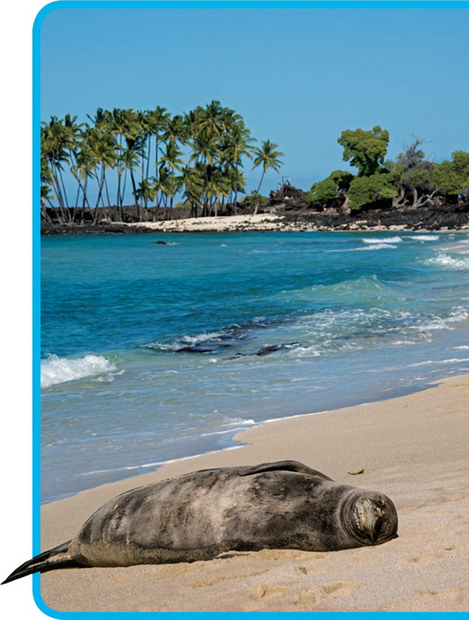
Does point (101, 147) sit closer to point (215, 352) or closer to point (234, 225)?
point (234, 225)

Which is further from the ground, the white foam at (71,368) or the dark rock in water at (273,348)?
the dark rock in water at (273,348)

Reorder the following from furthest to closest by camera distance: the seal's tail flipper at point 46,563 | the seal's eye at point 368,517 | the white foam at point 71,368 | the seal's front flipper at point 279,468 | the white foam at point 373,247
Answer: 1. the white foam at point 373,247
2. the white foam at point 71,368
3. the seal's front flipper at point 279,468
4. the seal's eye at point 368,517
5. the seal's tail flipper at point 46,563

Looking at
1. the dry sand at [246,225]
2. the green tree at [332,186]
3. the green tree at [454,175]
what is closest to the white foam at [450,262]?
the dry sand at [246,225]

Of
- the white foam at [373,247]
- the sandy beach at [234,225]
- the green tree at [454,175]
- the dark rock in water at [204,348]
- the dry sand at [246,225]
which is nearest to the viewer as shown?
the dark rock in water at [204,348]

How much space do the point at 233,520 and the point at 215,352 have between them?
8.59 metres

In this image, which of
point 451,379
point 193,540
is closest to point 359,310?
point 451,379

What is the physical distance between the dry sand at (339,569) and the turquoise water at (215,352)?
1.61 meters

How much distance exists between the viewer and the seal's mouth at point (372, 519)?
2973 millimetres

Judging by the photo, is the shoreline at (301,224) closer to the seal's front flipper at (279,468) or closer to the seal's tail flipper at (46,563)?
the seal's tail flipper at (46,563)

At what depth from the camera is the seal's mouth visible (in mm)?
2973

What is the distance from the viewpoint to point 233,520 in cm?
316

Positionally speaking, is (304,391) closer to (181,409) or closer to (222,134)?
(181,409)

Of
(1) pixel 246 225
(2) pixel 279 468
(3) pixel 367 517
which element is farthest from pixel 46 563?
(1) pixel 246 225

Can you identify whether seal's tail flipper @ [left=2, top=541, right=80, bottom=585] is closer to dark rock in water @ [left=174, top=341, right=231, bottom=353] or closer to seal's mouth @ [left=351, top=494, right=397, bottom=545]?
seal's mouth @ [left=351, top=494, right=397, bottom=545]
